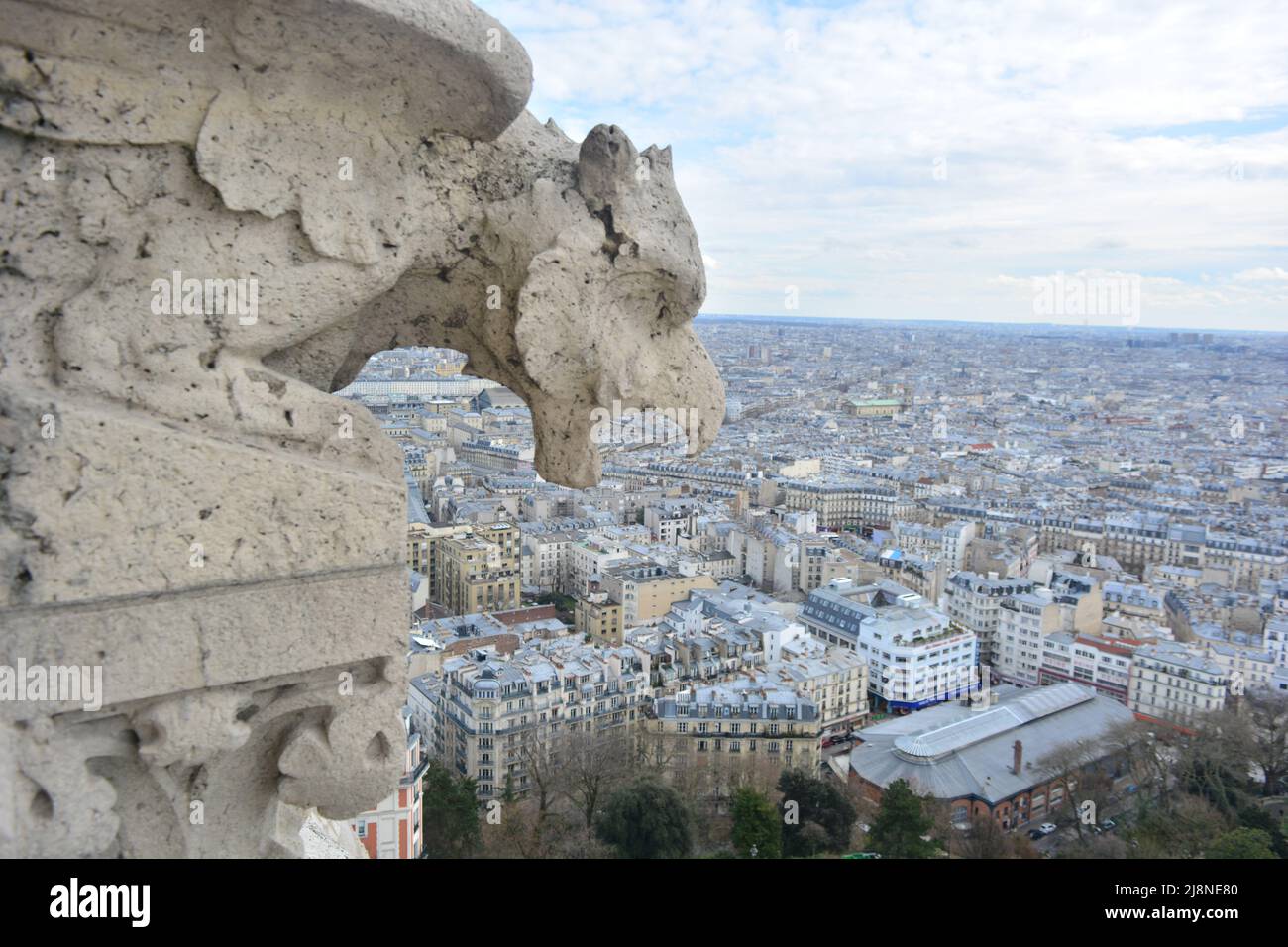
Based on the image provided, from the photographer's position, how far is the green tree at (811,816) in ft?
44.5

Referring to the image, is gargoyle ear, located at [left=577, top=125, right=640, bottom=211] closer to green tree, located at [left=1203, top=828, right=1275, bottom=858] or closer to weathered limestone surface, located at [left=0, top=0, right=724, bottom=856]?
weathered limestone surface, located at [left=0, top=0, right=724, bottom=856]

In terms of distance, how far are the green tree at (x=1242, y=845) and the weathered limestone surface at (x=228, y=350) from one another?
41.6 ft

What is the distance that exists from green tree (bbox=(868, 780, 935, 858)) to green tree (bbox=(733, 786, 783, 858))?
1201 millimetres

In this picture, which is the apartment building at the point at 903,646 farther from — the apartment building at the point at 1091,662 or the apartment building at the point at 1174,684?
the apartment building at the point at 1174,684

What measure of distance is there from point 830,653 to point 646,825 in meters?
9.34

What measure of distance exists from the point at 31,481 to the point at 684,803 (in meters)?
12.7

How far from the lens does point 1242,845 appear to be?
12.4 m

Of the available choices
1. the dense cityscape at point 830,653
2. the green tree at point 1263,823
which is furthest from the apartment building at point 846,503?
the green tree at point 1263,823

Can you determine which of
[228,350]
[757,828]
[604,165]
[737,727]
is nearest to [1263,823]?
[757,828]

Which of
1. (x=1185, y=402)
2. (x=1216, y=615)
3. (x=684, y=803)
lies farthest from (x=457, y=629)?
(x=1185, y=402)

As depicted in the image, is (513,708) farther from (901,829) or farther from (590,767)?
(901,829)

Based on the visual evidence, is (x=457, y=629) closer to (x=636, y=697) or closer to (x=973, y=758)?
(x=636, y=697)

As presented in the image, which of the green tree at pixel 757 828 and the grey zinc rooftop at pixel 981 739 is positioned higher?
the green tree at pixel 757 828

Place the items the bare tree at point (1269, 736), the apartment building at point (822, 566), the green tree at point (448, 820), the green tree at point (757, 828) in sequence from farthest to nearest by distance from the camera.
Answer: the apartment building at point (822, 566) < the bare tree at point (1269, 736) < the green tree at point (757, 828) < the green tree at point (448, 820)
